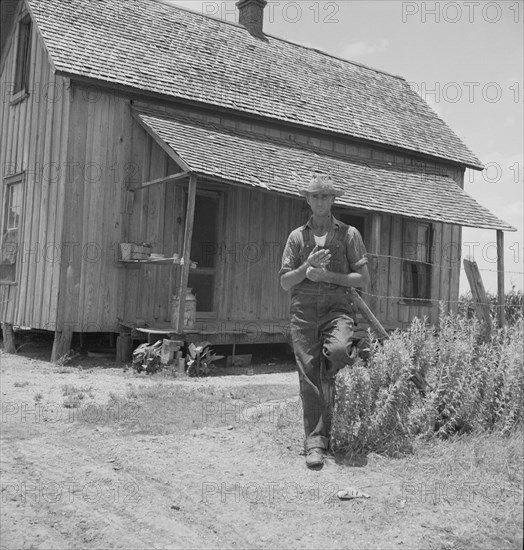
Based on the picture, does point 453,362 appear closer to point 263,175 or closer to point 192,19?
point 263,175

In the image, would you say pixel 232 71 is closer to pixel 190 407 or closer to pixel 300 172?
pixel 300 172

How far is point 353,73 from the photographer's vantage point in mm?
18391

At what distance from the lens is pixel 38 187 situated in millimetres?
12297

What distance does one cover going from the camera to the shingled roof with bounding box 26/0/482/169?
12.2 meters

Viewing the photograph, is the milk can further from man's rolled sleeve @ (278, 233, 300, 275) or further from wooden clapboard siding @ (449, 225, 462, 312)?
wooden clapboard siding @ (449, 225, 462, 312)

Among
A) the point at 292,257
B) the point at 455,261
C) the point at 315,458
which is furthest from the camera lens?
the point at 455,261

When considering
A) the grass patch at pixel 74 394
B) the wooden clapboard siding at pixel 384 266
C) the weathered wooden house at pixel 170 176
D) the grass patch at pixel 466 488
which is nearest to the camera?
the grass patch at pixel 466 488

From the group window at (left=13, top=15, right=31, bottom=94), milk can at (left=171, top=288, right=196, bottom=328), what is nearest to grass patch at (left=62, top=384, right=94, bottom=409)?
milk can at (left=171, top=288, right=196, bottom=328)

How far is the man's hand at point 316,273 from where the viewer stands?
542 cm

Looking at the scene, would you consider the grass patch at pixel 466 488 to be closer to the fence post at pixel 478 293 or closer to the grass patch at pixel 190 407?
the fence post at pixel 478 293

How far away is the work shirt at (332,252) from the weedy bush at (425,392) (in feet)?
2.58

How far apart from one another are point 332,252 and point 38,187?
26.7 feet

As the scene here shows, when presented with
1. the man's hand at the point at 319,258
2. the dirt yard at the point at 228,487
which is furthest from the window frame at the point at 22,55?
the man's hand at the point at 319,258

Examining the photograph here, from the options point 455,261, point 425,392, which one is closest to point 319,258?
point 425,392
